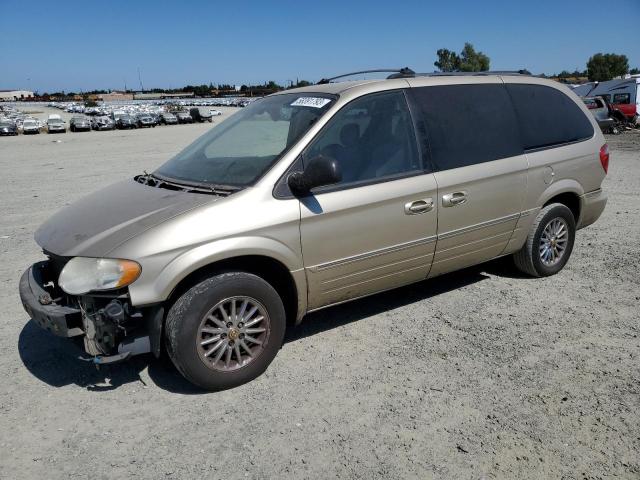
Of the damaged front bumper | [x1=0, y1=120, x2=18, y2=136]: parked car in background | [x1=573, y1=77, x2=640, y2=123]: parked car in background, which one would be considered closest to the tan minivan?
the damaged front bumper

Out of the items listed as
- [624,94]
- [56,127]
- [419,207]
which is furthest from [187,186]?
[56,127]

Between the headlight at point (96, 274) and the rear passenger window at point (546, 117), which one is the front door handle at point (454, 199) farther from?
the headlight at point (96, 274)

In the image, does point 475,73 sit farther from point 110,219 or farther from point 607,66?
point 607,66

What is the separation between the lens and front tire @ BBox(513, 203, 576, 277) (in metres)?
4.79

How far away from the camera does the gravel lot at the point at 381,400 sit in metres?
2.68

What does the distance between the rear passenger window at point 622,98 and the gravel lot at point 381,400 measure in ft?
98.7

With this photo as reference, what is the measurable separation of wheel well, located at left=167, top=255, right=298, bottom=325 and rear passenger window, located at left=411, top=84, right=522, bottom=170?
143 centimetres

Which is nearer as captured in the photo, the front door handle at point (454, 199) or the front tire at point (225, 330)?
the front tire at point (225, 330)

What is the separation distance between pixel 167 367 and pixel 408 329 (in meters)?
1.81

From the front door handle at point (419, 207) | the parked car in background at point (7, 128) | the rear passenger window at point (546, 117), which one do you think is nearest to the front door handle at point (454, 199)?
the front door handle at point (419, 207)

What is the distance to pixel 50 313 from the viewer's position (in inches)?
120

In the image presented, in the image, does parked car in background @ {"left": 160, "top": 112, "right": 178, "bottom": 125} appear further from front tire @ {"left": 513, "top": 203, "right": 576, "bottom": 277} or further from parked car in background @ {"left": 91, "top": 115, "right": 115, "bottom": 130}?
front tire @ {"left": 513, "top": 203, "right": 576, "bottom": 277}

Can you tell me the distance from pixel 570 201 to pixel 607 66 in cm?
11137

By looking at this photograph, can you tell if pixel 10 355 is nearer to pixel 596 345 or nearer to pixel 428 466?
pixel 428 466
